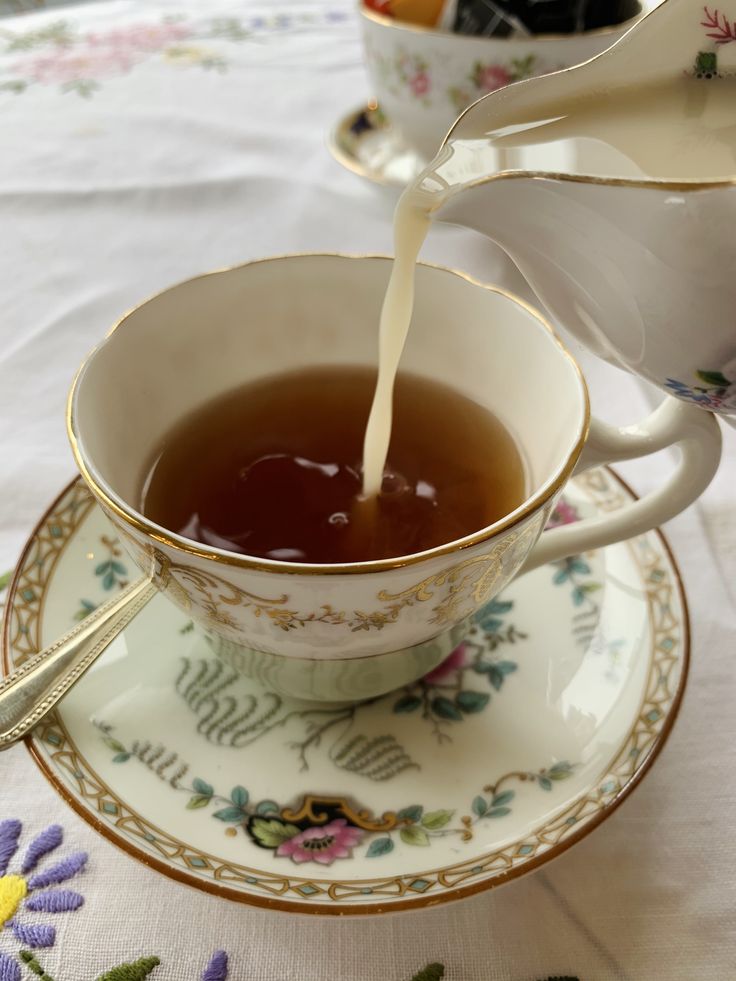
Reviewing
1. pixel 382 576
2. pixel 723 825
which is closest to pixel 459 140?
pixel 382 576

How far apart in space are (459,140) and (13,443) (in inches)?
23.0

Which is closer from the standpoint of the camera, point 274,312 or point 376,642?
point 376,642

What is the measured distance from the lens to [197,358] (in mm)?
842

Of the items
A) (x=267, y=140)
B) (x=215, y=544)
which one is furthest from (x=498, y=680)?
(x=267, y=140)

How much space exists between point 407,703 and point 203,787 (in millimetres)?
168

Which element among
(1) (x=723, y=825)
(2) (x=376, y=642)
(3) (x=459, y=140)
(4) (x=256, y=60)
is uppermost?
(3) (x=459, y=140)

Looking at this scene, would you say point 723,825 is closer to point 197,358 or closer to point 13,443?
point 197,358

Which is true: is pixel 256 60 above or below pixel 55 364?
above

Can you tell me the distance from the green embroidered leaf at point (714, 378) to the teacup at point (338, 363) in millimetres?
78

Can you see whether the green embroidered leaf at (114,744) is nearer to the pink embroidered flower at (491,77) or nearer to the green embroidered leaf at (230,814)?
the green embroidered leaf at (230,814)

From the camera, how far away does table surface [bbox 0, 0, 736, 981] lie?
55 cm

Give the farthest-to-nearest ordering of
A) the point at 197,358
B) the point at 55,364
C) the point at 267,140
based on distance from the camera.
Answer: the point at 267,140, the point at 55,364, the point at 197,358

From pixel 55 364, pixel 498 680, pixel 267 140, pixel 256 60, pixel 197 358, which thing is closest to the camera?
pixel 498 680

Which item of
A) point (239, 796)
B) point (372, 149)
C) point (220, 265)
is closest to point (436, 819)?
point (239, 796)
